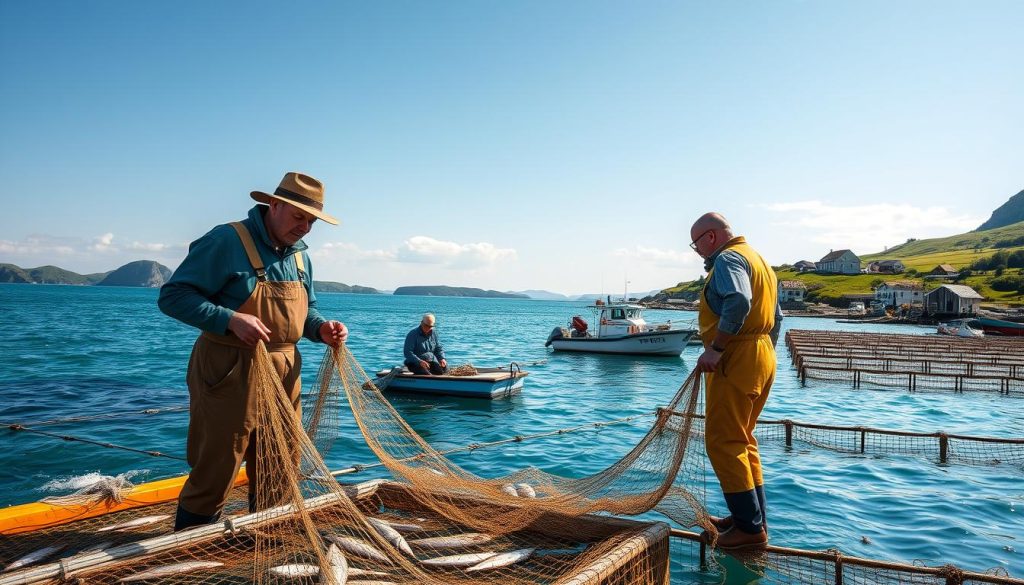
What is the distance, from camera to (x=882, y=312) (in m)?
83.4

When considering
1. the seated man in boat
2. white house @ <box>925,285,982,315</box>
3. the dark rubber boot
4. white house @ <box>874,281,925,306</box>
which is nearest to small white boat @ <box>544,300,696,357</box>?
the seated man in boat

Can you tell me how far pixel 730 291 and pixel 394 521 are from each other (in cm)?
294

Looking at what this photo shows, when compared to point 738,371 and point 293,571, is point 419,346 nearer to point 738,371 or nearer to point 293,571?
point 738,371

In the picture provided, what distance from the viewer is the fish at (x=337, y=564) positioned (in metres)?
3.34

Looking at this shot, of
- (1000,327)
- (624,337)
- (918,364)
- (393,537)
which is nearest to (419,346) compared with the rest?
(393,537)

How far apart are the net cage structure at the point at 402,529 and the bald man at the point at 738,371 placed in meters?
0.28

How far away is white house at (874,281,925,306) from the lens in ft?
279

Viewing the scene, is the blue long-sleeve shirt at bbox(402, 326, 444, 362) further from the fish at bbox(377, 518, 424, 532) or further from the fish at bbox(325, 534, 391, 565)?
the fish at bbox(325, 534, 391, 565)

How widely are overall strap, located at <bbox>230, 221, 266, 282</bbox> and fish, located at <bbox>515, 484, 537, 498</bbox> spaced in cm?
273

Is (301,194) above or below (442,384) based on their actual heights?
above

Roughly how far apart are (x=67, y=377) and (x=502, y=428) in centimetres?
1536

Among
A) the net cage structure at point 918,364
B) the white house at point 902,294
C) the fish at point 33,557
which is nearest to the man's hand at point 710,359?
the fish at point 33,557

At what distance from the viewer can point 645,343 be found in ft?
103

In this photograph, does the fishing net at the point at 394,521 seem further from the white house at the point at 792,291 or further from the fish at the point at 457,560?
the white house at the point at 792,291
